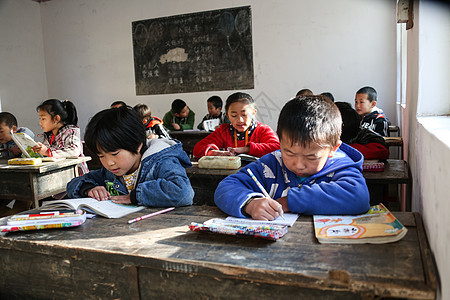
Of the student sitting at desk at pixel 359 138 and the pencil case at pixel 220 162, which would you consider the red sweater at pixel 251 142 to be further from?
the student sitting at desk at pixel 359 138

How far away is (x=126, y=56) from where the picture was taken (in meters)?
7.09

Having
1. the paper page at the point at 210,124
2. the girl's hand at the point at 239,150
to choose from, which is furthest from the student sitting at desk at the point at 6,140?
the girl's hand at the point at 239,150

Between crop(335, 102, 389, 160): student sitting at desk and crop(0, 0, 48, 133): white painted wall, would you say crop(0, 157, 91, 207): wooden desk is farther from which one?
crop(0, 0, 48, 133): white painted wall

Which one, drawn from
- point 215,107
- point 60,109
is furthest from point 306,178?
point 215,107

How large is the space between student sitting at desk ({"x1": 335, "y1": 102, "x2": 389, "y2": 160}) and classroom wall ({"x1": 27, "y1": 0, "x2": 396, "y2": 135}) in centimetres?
342

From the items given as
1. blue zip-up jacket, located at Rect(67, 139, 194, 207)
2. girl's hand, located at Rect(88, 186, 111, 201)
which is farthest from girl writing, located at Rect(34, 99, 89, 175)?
girl's hand, located at Rect(88, 186, 111, 201)

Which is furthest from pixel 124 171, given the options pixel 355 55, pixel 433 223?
pixel 355 55

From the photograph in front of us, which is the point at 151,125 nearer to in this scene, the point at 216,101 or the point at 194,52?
the point at 216,101

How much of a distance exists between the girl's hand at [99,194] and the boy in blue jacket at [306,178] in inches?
20.6

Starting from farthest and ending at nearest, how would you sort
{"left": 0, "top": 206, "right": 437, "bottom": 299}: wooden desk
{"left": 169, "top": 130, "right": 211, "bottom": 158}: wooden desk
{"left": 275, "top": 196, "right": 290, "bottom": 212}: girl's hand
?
{"left": 169, "top": 130, "right": 211, "bottom": 158}: wooden desk, {"left": 275, "top": 196, "right": 290, "bottom": 212}: girl's hand, {"left": 0, "top": 206, "right": 437, "bottom": 299}: wooden desk

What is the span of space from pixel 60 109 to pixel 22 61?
15.8 ft

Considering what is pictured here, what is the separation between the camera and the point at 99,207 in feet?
4.58

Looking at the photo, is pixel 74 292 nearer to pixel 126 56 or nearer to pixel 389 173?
pixel 389 173

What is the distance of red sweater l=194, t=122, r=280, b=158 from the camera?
9.38 ft
